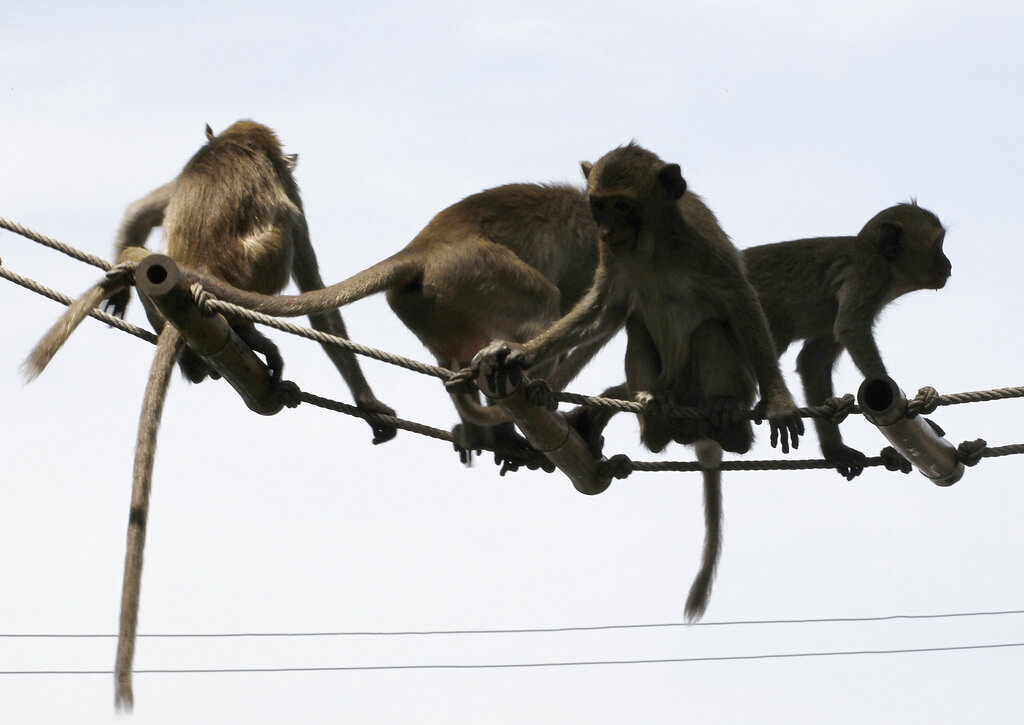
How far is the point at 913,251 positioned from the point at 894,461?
6.52 feet

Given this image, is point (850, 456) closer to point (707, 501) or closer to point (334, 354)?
point (707, 501)

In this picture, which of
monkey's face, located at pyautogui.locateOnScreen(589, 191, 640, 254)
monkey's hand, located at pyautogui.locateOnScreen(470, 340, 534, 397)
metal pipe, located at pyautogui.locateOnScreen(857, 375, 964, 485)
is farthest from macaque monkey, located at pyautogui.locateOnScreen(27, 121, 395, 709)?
metal pipe, located at pyautogui.locateOnScreen(857, 375, 964, 485)

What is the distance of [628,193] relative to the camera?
7398 millimetres

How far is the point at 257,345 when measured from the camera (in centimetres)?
728

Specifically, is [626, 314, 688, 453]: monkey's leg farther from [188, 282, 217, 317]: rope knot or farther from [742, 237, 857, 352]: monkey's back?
[188, 282, 217, 317]: rope knot

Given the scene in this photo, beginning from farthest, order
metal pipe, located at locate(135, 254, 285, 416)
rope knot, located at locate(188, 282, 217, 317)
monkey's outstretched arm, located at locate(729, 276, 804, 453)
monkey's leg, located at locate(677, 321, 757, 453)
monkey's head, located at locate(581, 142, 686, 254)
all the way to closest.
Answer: monkey's leg, located at locate(677, 321, 757, 453) < monkey's head, located at locate(581, 142, 686, 254) < monkey's outstretched arm, located at locate(729, 276, 804, 453) < rope knot, located at locate(188, 282, 217, 317) < metal pipe, located at locate(135, 254, 285, 416)

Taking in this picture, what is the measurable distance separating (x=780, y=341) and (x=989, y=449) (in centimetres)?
222

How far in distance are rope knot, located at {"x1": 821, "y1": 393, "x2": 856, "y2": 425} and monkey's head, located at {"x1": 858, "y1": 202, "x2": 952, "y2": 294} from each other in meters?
2.61

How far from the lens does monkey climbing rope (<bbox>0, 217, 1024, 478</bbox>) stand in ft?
20.5

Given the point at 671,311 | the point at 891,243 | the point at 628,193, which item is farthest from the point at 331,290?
the point at 891,243

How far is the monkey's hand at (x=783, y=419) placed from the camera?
706cm

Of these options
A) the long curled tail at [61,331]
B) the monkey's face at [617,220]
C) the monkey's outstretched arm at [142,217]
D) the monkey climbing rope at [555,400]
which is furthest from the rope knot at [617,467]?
the monkey's outstretched arm at [142,217]

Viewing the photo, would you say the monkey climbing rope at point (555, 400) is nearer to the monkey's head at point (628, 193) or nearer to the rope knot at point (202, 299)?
the rope knot at point (202, 299)

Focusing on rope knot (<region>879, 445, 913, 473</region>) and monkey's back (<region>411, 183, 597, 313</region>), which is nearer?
rope knot (<region>879, 445, 913, 473</region>)
